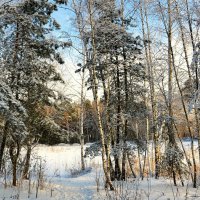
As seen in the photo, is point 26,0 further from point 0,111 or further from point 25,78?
point 0,111

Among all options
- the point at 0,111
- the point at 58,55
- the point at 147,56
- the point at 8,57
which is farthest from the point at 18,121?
the point at 147,56

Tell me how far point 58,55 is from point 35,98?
1783 mm

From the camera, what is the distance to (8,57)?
9.84m

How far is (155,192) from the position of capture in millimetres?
9523

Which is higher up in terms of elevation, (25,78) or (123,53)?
(123,53)

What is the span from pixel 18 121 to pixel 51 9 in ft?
15.3

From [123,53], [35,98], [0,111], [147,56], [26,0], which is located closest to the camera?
[0,111]

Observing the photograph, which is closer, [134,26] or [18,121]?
[18,121]

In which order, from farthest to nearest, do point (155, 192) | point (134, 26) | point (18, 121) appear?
point (134, 26)
point (155, 192)
point (18, 121)

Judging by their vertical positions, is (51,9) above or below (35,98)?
above

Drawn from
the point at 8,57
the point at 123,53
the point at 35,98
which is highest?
the point at 123,53

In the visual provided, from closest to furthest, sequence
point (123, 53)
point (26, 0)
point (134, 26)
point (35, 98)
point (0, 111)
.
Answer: point (0, 111)
point (26, 0)
point (35, 98)
point (123, 53)
point (134, 26)

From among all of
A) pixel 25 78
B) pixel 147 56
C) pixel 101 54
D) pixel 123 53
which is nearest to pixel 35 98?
pixel 25 78

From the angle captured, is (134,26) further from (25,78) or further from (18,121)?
(18,121)
